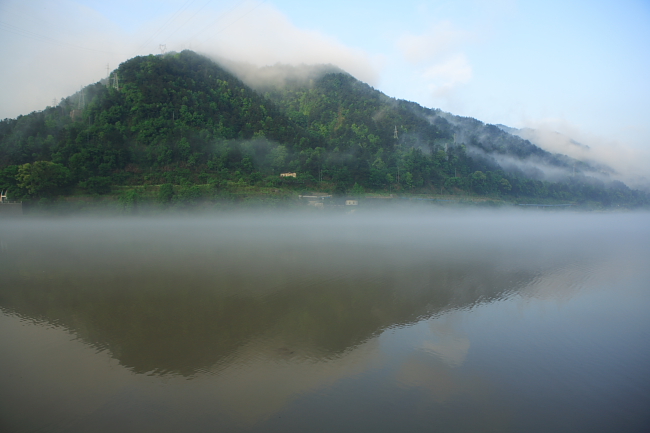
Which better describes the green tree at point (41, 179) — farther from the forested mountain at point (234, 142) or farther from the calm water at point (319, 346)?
the calm water at point (319, 346)

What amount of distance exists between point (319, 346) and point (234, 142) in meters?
33.4

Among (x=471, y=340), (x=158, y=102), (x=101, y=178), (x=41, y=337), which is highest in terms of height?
(x=158, y=102)

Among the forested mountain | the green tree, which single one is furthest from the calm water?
the forested mountain

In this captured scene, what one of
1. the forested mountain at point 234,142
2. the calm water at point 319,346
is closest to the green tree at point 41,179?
the forested mountain at point 234,142

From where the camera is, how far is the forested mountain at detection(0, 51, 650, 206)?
29.1 metres

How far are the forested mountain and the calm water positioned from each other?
19383 mm

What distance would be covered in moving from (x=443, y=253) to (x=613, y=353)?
27.4 feet

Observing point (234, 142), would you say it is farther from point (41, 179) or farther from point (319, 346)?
point (319, 346)

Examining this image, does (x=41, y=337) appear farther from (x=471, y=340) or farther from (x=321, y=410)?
(x=471, y=340)

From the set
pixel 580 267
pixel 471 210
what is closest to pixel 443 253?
pixel 580 267

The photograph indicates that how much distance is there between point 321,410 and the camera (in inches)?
177

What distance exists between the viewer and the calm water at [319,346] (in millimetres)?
4410

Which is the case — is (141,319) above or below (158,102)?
below

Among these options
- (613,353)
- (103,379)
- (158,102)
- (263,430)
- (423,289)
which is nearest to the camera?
(263,430)
